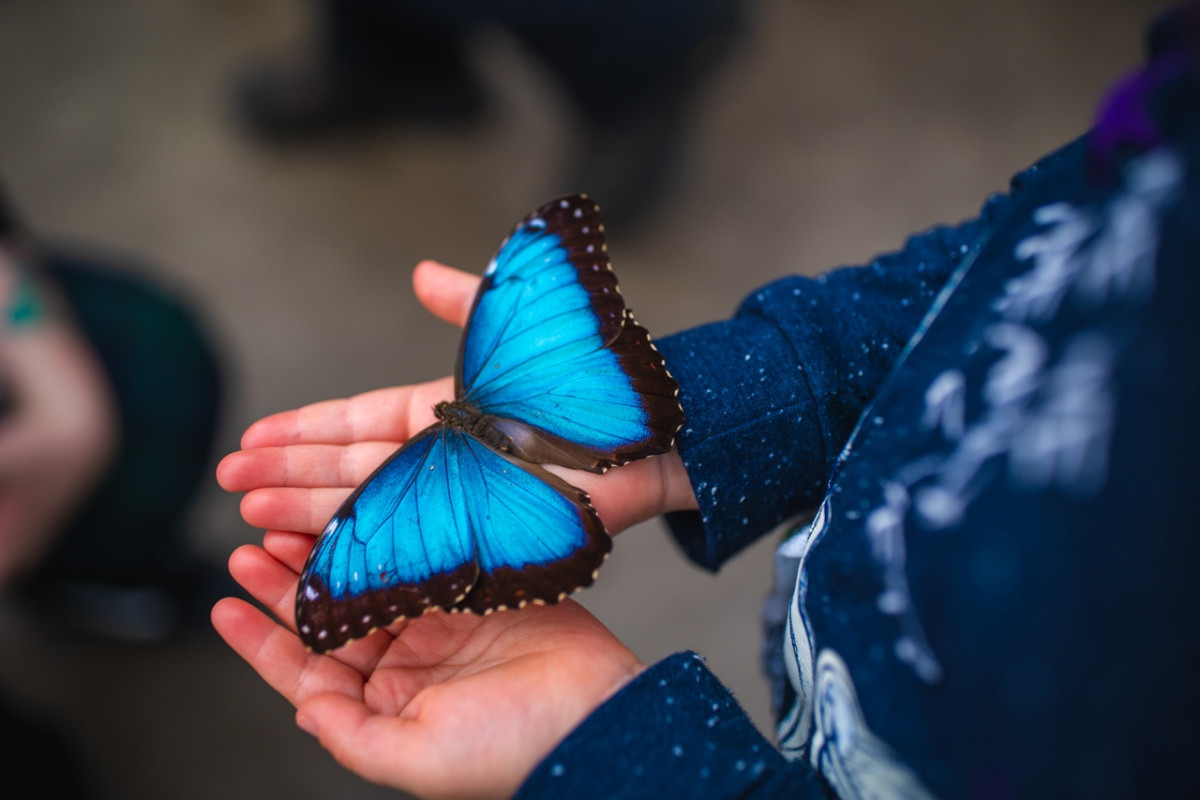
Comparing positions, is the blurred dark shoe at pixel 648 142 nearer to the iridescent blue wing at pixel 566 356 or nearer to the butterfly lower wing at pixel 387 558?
the iridescent blue wing at pixel 566 356

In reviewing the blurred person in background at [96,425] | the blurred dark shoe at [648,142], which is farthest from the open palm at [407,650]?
the blurred dark shoe at [648,142]

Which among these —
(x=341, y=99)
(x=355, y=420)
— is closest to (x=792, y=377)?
(x=355, y=420)

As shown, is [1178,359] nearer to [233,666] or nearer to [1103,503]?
[1103,503]

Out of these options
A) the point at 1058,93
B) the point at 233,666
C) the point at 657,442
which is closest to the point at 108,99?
the point at 233,666

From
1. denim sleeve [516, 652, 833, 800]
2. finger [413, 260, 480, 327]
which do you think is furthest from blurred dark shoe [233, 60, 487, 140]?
denim sleeve [516, 652, 833, 800]

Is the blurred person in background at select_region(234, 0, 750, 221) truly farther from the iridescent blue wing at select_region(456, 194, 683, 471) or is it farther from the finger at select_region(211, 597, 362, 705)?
the finger at select_region(211, 597, 362, 705)

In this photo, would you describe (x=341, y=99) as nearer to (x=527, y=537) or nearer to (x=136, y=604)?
(x=136, y=604)
